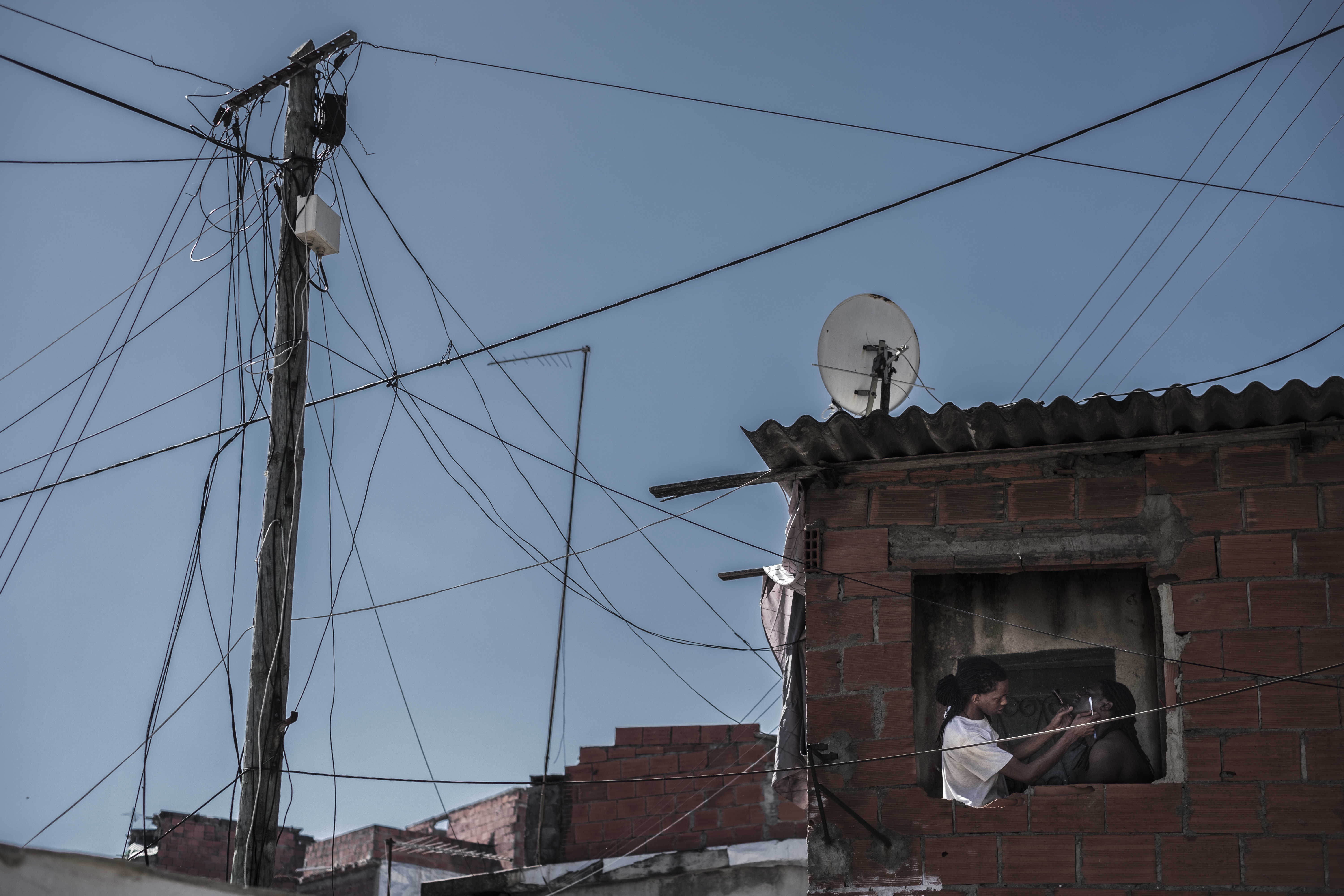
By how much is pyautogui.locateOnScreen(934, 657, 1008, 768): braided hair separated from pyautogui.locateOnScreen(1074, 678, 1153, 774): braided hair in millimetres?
556

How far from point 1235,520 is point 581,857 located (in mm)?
6890

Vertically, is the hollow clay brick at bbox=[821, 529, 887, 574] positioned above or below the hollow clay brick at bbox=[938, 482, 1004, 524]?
below

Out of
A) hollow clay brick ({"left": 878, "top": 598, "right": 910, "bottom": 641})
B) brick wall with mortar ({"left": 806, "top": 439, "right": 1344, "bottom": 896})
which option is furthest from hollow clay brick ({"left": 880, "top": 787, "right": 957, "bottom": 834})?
hollow clay brick ({"left": 878, "top": 598, "right": 910, "bottom": 641})

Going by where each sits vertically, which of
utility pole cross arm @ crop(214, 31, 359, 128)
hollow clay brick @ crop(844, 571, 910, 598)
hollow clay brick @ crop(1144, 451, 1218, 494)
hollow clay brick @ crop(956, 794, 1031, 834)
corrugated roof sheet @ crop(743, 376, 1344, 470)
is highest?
utility pole cross arm @ crop(214, 31, 359, 128)

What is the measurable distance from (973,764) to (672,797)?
4.80m

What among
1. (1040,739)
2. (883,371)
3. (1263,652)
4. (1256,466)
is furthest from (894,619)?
(1256,466)

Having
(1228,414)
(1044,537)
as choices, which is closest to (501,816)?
(1044,537)

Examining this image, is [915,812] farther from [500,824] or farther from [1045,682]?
[500,824]

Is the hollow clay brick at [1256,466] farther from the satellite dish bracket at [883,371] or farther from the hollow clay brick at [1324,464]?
the satellite dish bracket at [883,371]

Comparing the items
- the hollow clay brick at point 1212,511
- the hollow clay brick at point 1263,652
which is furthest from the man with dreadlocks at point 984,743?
the hollow clay brick at point 1212,511

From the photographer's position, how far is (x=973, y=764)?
721 centimetres

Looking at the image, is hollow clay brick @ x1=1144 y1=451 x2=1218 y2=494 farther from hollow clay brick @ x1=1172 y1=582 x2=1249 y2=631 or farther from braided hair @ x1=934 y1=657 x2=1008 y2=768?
braided hair @ x1=934 y1=657 x2=1008 y2=768

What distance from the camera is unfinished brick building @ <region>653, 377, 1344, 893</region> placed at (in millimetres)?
6660

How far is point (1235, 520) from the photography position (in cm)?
705
